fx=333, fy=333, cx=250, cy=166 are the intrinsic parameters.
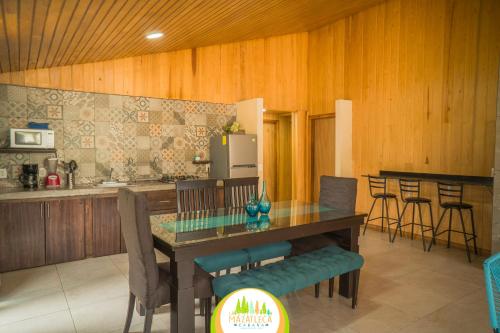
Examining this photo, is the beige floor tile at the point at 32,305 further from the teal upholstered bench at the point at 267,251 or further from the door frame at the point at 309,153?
the door frame at the point at 309,153

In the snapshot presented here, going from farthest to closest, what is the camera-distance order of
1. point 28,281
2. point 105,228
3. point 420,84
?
point 420,84, point 105,228, point 28,281

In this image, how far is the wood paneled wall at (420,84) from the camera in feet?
14.8

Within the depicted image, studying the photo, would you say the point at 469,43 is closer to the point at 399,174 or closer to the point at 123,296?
the point at 399,174

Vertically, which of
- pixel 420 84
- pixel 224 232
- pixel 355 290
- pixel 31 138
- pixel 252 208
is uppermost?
pixel 420 84

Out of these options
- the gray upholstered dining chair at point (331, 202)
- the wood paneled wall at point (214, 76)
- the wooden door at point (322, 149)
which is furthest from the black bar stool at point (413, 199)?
the wood paneled wall at point (214, 76)

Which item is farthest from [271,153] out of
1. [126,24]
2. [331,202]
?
[126,24]

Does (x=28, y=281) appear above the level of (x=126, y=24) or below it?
below

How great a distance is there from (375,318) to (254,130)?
3.64 m

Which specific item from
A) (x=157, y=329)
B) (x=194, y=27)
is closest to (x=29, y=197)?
(x=157, y=329)

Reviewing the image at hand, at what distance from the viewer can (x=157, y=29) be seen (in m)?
3.66

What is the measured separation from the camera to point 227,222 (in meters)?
2.72

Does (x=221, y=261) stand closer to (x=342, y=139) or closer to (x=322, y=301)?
(x=322, y=301)

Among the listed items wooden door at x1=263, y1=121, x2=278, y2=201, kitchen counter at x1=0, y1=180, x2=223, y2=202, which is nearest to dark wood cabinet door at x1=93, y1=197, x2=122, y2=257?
kitchen counter at x1=0, y1=180, x2=223, y2=202

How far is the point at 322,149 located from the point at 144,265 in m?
5.52
